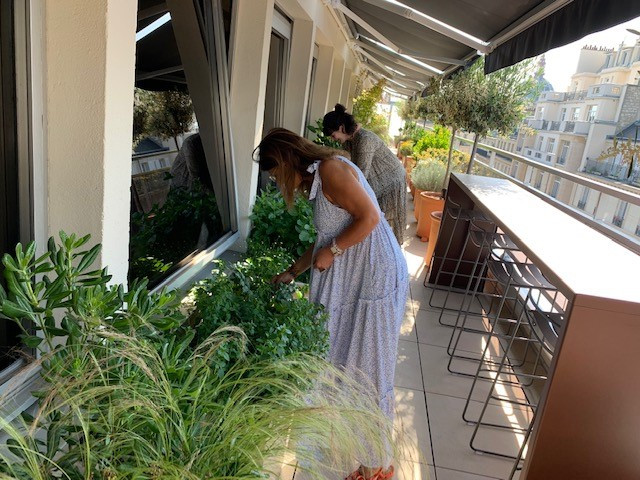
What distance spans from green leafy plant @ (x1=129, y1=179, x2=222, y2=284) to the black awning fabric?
2.39 metres

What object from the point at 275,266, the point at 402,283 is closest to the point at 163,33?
the point at 275,266

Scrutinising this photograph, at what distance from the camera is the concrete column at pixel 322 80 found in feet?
26.7

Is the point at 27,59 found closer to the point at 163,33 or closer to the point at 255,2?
the point at 163,33

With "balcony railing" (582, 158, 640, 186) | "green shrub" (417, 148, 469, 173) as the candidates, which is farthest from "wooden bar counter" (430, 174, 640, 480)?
"green shrub" (417, 148, 469, 173)

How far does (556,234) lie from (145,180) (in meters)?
2.18

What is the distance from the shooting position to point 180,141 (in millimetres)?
3076

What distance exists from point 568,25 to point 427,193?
4985 mm

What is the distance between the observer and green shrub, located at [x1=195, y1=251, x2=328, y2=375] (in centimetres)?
180

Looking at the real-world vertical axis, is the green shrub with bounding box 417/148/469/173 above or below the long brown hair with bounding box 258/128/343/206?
below

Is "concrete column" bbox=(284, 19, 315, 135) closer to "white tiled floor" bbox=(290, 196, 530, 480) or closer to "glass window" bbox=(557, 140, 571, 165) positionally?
"white tiled floor" bbox=(290, 196, 530, 480)

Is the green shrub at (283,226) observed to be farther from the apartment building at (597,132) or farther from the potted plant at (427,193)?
the potted plant at (427,193)

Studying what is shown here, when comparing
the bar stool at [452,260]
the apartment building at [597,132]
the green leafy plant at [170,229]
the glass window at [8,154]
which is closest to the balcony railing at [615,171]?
the apartment building at [597,132]

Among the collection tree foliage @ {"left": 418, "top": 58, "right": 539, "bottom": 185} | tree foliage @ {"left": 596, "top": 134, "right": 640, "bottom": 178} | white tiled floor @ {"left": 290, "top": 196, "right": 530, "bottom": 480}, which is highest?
tree foliage @ {"left": 418, "top": 58, "right": 539, "bottom": 185}

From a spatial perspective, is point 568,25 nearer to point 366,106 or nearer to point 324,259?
point 324,259
